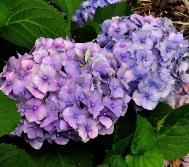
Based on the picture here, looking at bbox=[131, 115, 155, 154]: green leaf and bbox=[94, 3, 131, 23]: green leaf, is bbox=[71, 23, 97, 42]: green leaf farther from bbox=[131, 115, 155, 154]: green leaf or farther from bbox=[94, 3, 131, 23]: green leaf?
bbox=[131, 115, 155, 154]: green leaf

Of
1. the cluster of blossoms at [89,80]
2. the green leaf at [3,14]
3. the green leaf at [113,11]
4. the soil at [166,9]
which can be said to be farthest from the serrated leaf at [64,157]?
the soil at [166,9]

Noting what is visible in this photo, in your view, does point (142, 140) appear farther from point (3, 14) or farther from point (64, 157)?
point (3, 14)

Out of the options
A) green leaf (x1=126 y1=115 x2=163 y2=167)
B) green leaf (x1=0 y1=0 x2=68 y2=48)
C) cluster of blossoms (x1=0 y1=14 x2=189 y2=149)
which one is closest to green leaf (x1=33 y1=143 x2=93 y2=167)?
cluster of blossoms (x1=0 y1=14 x2=189 y2=149)

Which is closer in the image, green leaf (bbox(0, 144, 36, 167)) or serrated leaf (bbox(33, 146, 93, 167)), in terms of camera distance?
green leaf (bbox(0, 144, 36, 167))

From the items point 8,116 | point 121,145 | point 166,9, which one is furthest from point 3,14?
point 166,9

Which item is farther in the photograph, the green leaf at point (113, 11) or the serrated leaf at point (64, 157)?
the green leaf at point (113, 11)

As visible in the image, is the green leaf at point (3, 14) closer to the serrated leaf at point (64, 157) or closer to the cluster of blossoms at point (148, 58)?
the cluster of blossoms at point (148, 58)

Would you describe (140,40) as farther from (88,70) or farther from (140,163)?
(140,163)
